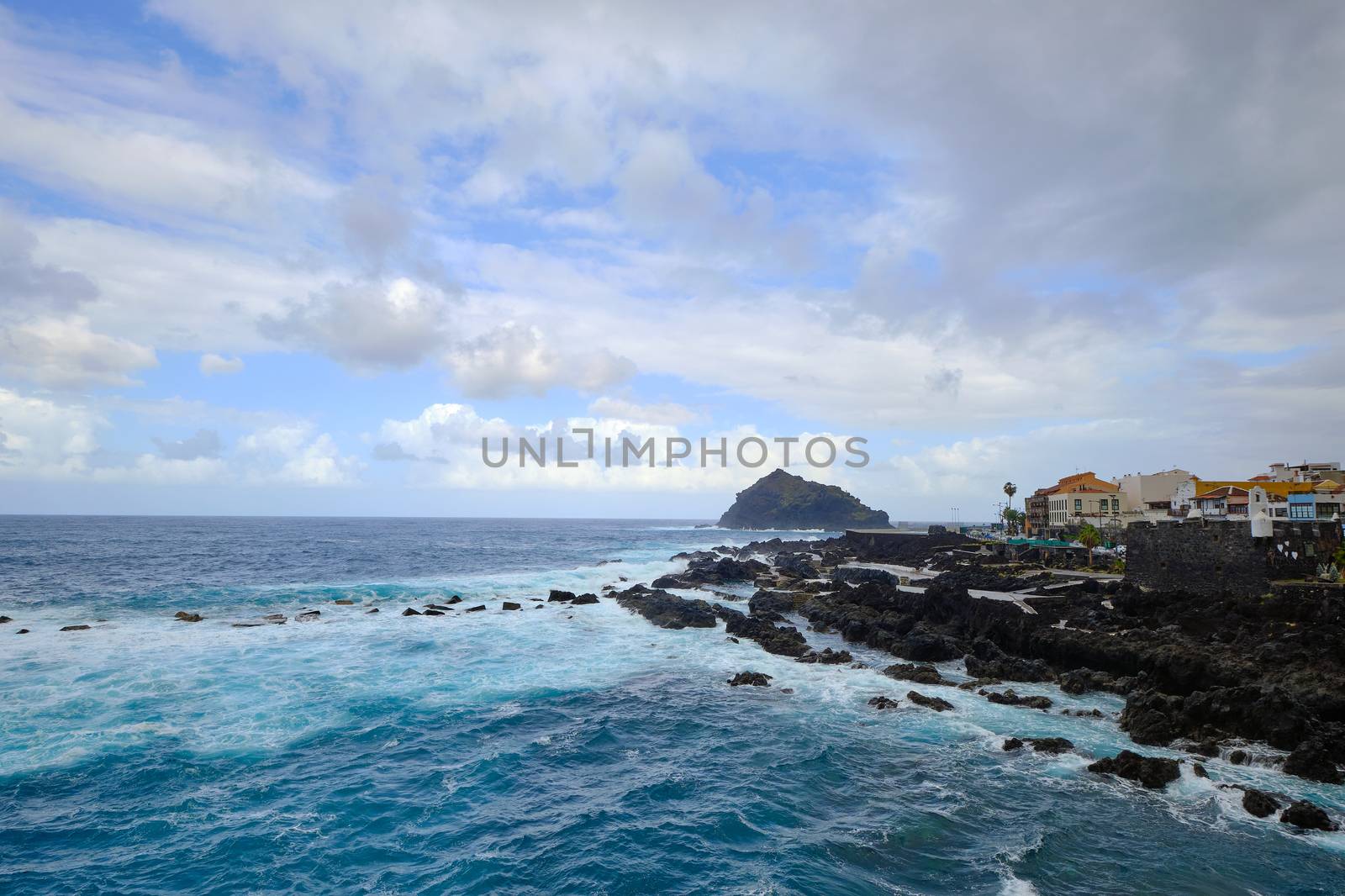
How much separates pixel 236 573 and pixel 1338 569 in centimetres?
9212

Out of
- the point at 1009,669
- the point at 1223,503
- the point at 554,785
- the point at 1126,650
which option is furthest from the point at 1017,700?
the point at 1223,503

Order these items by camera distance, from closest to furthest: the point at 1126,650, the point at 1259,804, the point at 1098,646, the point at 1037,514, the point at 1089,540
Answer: the point at 1259,804 → the point at 1126,650 → the point at 1098,646 → the point at 1089,540 → the point at 1037,514

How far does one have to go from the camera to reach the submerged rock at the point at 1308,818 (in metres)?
16.4

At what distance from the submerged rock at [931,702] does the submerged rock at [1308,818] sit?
1058cm

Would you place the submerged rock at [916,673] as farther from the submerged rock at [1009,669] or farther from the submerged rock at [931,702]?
the submerged rock at [931,702]

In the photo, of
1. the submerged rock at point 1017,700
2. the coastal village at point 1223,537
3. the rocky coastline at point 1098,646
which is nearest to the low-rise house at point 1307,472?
the coastal village at point 1223,537

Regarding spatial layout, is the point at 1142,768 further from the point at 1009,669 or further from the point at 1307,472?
the point at 1307,472

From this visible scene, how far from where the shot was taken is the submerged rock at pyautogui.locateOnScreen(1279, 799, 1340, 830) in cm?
1642

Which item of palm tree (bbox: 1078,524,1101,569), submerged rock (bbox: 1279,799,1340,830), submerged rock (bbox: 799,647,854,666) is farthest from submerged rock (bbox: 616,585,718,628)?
palm tree (bbox: 1078,524,1101,569)

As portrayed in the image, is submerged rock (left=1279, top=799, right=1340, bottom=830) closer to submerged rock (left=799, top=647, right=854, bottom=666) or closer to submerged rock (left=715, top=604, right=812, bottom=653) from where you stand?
submerged rock (left=799, top=647, right=854, bottom=666)

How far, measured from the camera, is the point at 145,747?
69.2ft

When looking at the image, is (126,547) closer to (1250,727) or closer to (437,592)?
(437,592)

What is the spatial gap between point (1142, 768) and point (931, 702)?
814 centimetres

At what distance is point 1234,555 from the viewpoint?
139 ft
